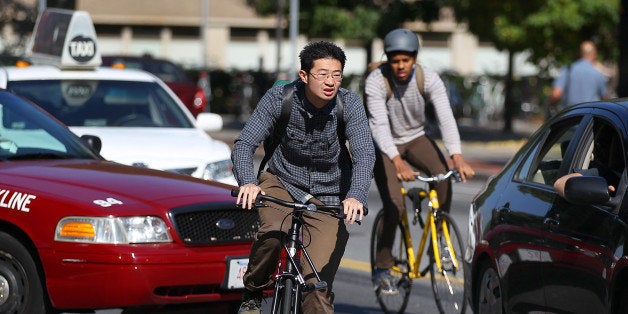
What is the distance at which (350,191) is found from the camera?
6.42 metres

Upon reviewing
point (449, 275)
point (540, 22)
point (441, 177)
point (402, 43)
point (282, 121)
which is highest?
point (402, 43)

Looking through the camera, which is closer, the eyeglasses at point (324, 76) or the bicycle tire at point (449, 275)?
the eyeglasses at point (324, 76)

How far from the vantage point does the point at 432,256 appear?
29.7 feet

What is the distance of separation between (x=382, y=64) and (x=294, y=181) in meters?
2.75

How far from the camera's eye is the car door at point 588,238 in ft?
19.6

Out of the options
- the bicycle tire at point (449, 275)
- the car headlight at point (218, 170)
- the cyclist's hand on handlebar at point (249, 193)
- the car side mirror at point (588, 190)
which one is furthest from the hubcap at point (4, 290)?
the car headlight at point (218, 170)

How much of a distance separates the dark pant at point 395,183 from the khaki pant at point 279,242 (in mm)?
2576

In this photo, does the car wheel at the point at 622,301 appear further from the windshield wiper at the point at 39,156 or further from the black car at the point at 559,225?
the windshield wiper at the point at 39,156

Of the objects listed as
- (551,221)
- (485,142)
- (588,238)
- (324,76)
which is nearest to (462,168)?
(551,221)

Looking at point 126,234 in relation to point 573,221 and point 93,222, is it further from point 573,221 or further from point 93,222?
point 573,221

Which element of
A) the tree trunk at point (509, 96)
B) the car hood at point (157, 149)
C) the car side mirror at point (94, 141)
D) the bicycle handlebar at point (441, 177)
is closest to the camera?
the bicycle handlebar at point (441, 177)

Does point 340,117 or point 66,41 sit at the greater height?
point 340,117

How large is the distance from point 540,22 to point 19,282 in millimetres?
20725

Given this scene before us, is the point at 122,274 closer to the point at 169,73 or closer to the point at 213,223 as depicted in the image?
the point at 213,223
